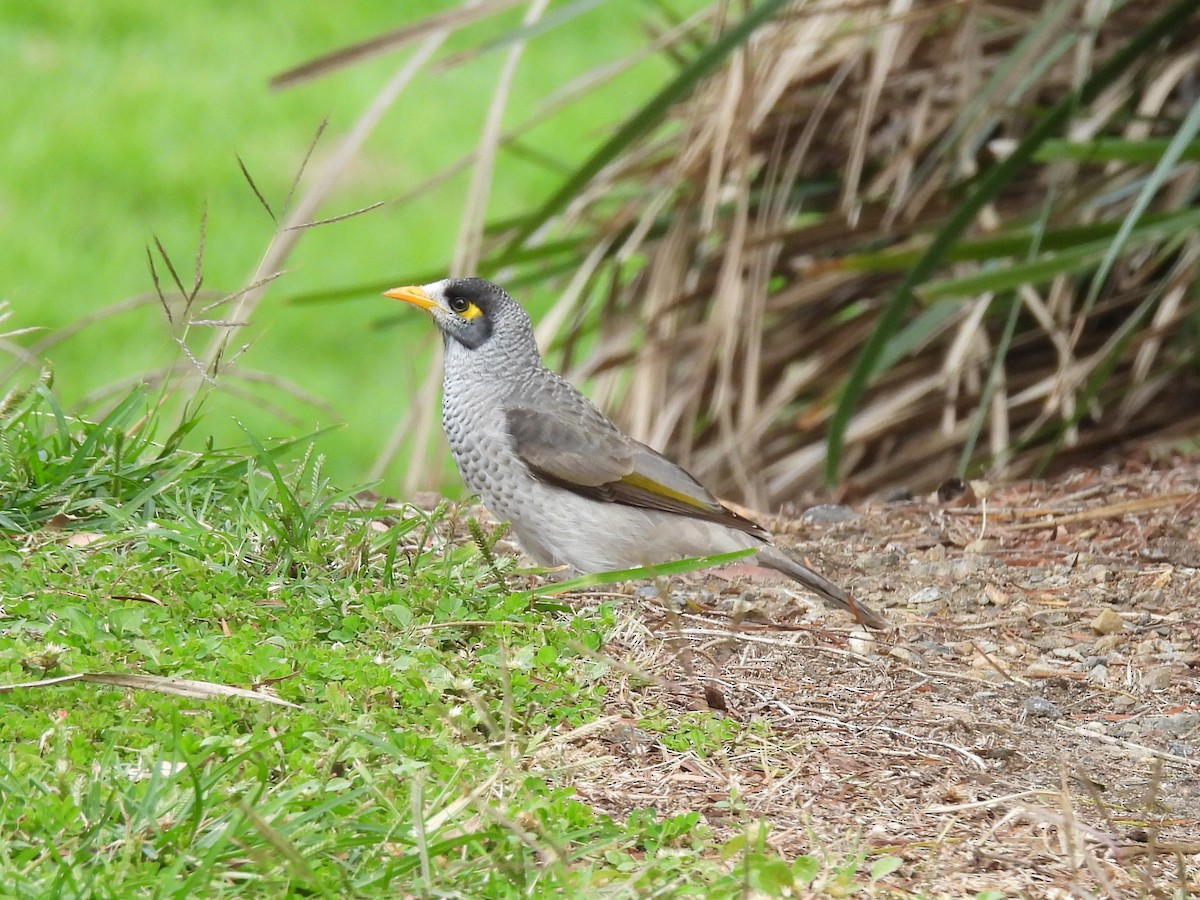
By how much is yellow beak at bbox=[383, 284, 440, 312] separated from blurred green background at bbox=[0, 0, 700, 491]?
2444 mm

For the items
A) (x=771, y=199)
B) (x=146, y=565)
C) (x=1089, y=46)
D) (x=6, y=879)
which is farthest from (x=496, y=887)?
(x=771, y=199)

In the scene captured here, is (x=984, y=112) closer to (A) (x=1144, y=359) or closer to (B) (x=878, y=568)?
(A) (x=1144, y=359)

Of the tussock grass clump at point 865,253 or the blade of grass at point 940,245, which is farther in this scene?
the tussock grass clump at point 865,253

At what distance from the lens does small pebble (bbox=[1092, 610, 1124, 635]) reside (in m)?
4.05

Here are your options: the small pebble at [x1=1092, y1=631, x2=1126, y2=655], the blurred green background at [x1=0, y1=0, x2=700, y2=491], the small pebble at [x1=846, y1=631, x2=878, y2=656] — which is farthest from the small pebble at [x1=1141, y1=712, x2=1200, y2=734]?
the blurred green background at [x1=0, y1=0, x2=700, y2=491]

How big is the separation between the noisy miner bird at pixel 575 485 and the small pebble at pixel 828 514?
552 millimetres

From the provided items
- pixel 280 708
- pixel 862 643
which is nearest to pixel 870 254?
pixel 862 643

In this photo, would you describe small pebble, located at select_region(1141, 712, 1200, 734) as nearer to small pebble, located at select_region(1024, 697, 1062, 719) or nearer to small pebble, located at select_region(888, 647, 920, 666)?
small pebble, located at select_region(1024, 697, 1062, 719)

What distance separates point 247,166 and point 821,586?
5.88 meters

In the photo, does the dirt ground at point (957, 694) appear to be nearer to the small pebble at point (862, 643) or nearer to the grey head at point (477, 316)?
the small pebble at point (862, 643)

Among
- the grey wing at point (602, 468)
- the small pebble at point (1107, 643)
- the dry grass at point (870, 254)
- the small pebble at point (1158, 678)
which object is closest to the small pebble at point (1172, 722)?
the small pebble at point (1158, 678)

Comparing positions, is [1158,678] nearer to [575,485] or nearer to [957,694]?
[957,694]

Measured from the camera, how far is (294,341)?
334 inches

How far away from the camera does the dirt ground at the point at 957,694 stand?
288 cm
